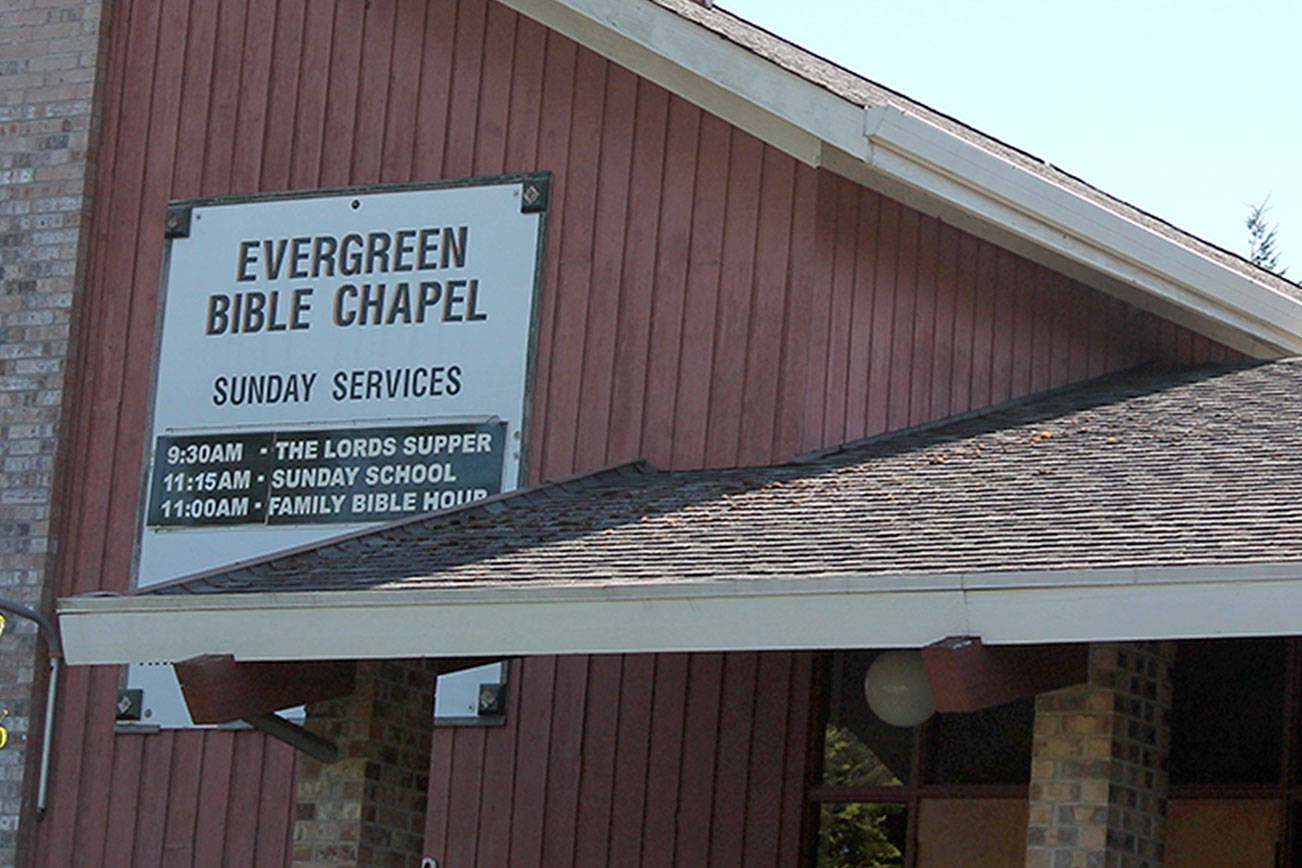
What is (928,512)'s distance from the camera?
8.51 metres

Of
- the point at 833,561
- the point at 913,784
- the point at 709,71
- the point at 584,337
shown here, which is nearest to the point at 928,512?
the point at 833,561

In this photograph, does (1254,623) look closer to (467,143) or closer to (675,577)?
(675,577)

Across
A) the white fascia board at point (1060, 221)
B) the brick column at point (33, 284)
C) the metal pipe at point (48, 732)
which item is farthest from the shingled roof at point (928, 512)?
the brick column at point (33, 284)

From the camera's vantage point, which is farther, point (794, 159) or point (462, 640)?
point (794, 159)

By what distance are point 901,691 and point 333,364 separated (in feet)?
13.5

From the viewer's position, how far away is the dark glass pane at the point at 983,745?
10.1 metres

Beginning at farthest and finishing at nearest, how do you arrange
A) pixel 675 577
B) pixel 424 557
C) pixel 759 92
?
pixel 759 92 < pixel 424 557 < pixel 675 577

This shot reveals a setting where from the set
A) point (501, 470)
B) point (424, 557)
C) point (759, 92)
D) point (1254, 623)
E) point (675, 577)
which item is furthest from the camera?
point (501, 470)

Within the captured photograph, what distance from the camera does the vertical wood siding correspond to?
10.6 metres

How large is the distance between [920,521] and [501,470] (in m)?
3.34

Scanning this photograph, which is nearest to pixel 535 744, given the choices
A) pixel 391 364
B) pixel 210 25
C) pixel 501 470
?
pixel 501 470

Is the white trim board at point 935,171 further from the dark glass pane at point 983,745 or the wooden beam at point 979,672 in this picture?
the wooden beam at point 979,672

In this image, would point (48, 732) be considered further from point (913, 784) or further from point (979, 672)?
point (979, 672)

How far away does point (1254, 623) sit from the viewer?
6820mm
